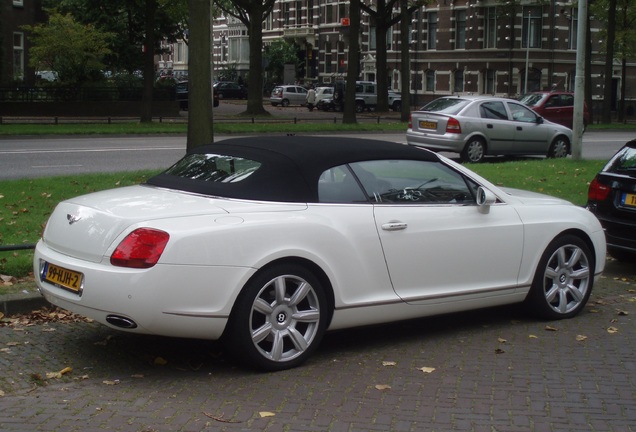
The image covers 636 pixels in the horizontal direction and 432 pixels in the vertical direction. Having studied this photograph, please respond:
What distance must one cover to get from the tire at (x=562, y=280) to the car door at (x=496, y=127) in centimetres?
1455

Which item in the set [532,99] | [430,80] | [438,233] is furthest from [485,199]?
[430,80]

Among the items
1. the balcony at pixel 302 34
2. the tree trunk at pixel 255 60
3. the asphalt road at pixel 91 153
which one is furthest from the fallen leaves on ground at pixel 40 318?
the balcony at pixel 302 34

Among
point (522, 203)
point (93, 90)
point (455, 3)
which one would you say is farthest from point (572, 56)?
point (522, 203)

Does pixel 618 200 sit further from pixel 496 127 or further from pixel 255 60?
pixel 255 60

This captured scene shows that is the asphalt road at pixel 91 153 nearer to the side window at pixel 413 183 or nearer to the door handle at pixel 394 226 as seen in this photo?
the side window at pixel 413 183

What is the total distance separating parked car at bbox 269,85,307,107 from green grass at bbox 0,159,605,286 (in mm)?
48503

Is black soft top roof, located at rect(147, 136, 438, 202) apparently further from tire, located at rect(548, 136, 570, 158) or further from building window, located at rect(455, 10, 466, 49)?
building window, located at rect(455, 10, 466, 49)

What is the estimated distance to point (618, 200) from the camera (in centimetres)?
959

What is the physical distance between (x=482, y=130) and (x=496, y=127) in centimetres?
44

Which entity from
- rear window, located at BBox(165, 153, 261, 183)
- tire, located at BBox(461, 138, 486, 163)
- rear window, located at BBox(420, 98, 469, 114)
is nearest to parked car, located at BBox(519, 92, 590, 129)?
rear window, located at BBox(420, 98, 469, 114)

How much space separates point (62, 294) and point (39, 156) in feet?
54.3

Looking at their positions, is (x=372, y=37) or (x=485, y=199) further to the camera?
(x=372, y=37)

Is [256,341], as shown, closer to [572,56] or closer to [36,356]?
[36,356]

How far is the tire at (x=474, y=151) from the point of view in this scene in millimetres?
21859
